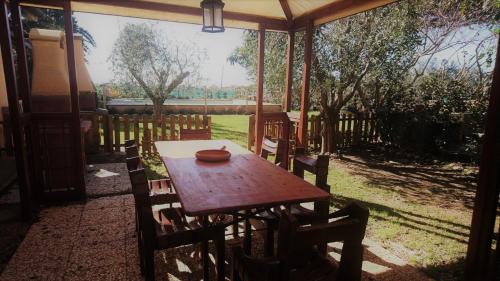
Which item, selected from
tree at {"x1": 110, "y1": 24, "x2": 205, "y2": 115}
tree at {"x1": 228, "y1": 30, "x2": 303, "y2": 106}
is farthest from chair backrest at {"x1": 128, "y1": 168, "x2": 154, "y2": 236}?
tree at {"x1": 110, "y1": 24, "x2": 205, "y2": 115}

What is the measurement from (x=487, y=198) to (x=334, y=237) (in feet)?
6.27

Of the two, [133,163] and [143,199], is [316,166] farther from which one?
[133,163]

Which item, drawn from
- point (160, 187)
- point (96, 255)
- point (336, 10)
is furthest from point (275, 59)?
point (96, 255)

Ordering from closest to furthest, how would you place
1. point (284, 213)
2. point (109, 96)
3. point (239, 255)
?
point (284, 213)
point (239, 255)
point (109, 96)

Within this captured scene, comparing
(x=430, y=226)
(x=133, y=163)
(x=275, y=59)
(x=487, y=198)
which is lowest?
(x=430, y=226)

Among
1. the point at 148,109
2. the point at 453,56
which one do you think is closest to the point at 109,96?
the point at 148,109

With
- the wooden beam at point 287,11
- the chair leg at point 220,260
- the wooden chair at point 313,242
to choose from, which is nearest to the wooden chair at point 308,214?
the chair leg at point 220,260

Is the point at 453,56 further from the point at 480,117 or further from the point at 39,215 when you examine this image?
the point at 39,215

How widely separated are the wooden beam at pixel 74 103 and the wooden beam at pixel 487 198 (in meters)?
4.61

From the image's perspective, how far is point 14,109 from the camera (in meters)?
3.46

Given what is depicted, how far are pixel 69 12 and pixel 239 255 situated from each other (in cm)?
403

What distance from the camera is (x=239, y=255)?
1.66 metres

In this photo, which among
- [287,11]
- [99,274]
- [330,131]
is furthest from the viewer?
[330,131]

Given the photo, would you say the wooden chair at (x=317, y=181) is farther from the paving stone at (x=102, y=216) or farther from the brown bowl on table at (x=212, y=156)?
the paving stone at (x=102, y=216)
